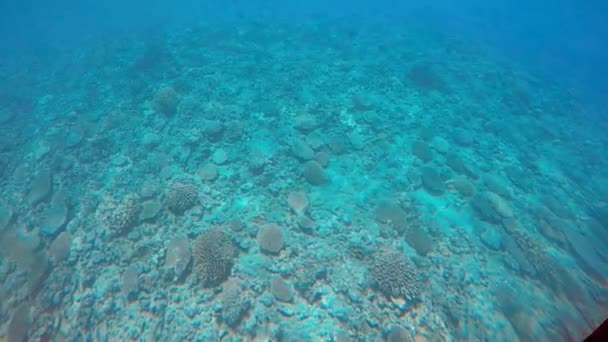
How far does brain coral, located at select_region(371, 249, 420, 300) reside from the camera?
6.31 m

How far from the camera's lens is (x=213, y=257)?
6539 mm

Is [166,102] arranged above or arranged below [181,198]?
below

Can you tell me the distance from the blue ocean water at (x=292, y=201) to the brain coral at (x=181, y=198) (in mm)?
45

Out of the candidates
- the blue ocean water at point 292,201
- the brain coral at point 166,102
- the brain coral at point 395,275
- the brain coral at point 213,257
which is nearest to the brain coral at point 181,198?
the blue ocean water at point 292,201

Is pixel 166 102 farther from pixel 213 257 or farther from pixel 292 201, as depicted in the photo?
pixel 213 257

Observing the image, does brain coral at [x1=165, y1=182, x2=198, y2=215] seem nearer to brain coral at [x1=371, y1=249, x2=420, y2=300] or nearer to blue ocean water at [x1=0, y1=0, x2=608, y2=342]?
blue ocean water at [x1=0, y1=0, x2=608, y2=342]

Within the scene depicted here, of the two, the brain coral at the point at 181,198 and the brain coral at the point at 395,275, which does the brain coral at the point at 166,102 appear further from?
the brain coral at the point at 395,275

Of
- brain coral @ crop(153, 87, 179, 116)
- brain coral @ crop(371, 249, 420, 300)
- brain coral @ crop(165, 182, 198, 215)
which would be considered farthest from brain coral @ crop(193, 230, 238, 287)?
brain coral @ crop(153, 87, 179, 116)

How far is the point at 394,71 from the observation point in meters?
17.0

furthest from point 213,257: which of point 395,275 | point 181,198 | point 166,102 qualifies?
point 166,102

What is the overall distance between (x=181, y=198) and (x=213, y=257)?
2.40 meters

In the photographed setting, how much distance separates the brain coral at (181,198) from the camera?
7.88 m

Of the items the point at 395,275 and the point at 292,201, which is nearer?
the point at 395,275

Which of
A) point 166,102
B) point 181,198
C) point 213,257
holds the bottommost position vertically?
point 166,102
